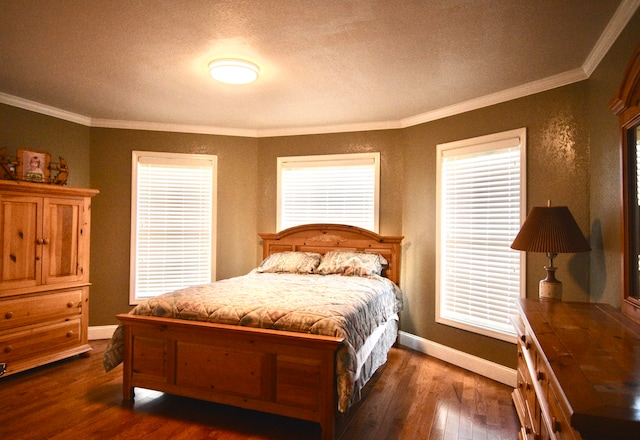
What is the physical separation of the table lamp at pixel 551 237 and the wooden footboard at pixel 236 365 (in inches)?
55.2

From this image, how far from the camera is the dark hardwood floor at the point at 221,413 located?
2387 mm

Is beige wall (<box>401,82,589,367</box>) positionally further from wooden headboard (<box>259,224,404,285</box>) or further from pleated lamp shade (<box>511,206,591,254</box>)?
pleated lamp shade (<box>511,206,591,254</box>)

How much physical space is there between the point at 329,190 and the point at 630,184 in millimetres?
3104

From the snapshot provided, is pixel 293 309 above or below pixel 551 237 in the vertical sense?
below

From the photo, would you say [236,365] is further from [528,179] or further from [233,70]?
[528,179]

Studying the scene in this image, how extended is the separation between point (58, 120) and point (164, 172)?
1.20 meters

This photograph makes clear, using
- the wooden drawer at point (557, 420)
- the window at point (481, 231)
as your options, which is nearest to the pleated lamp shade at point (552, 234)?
the window at point (481, 231)

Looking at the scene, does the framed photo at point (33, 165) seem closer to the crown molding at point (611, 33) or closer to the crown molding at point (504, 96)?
the crown molding at point (504, 96)

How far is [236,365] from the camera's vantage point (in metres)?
2.49

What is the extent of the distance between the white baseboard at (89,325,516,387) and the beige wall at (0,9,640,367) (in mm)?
69

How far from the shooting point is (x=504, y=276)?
3312 mm

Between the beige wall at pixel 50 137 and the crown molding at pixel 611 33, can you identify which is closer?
the crown molding at pixel 611 33

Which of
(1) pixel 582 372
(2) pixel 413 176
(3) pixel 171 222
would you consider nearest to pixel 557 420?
(1) pixel 582 372

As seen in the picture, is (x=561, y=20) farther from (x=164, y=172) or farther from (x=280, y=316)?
(x=164, y=172)
